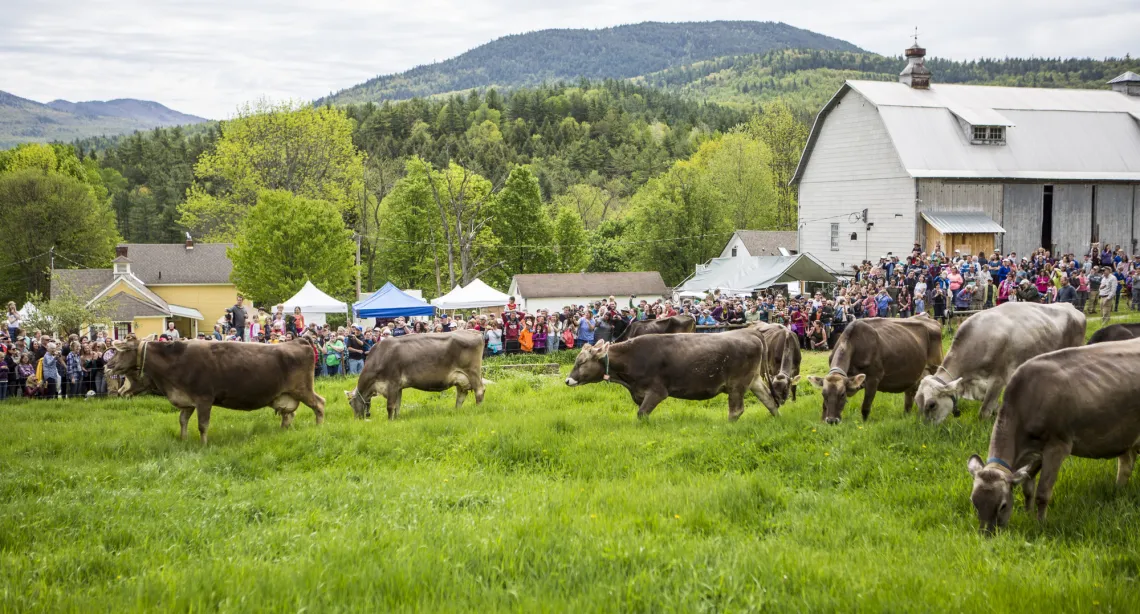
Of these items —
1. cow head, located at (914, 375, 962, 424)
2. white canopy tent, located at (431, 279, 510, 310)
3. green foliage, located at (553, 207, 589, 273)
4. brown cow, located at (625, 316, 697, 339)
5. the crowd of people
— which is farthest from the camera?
green foliage, located at (553, 207, 589, 273)

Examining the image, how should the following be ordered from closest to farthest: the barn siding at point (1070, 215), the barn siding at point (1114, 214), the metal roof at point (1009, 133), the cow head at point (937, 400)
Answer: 1. the cow head at point (937, 400)
2. the metal roof at point (1009, 133)
3. the barn siding at point (1070, 215)
4. the barn siding at point (1114, 214)

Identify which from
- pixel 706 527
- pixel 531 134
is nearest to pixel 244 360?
pixel 706 527

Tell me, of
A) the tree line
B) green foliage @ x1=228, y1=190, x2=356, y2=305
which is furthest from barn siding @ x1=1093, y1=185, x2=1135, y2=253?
green foliage @ x1=228, y1=190, x2=356, y2=305

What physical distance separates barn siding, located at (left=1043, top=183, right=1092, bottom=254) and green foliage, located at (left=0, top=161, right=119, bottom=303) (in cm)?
6135

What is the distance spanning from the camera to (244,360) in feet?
51.5

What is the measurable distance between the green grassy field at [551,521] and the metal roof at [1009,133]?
26.9m

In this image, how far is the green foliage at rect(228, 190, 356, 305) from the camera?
51156 mm

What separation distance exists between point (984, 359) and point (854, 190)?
30525mm

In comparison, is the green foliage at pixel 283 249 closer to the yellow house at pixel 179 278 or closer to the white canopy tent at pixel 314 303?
the yellow house at pixel 179 278

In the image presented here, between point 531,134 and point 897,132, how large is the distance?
98992 mm

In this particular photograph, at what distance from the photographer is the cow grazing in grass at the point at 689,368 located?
15266mm

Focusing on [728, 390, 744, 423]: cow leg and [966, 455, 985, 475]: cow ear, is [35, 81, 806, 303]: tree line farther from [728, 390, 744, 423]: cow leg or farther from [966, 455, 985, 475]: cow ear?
[966, 455, 985, 475]: cow ear

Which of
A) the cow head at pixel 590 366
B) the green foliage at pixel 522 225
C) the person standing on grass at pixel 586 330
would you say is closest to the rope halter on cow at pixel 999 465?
the cow head at pixel 590 366

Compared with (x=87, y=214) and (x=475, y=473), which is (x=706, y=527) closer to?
(x=475, y=473)
